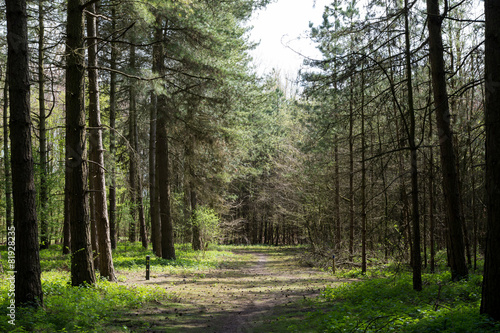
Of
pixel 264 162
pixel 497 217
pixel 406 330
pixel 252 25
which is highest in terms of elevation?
pixel 252 25

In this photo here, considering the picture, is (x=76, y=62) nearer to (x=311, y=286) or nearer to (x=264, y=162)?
(x=311, y=286)

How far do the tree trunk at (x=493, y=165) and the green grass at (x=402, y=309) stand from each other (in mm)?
345

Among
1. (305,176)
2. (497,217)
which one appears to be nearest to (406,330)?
(497,217)

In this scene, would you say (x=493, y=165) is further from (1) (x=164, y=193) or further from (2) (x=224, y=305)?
(1) (x=164, y=193)

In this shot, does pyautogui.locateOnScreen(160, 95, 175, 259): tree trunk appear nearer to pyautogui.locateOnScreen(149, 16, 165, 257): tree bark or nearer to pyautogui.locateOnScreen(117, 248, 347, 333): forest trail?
pyautogui.locateOnScreen(149, 16, 165, 257): tree bark

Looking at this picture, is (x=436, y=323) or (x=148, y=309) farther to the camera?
(x=148, y=309)

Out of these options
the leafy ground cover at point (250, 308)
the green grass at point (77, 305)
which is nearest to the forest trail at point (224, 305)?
the leafy ground cover at point (250, 308)

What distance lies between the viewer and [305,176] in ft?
73.2

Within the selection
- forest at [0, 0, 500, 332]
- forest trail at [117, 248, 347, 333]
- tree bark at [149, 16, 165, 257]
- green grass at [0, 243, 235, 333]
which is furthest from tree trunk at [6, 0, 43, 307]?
tree bark at [149, 16, 165, 257]

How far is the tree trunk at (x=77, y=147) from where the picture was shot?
8320 millimetres

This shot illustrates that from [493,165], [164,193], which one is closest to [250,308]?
[493,165]

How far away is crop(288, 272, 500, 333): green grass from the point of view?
16.1 ft

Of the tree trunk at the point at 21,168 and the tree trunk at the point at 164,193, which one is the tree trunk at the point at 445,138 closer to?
the tree trunk at the point at 21,168

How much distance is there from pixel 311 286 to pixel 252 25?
17.8m
